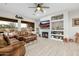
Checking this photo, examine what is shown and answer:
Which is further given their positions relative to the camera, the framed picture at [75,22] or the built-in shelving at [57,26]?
the framed picture at [75,22]

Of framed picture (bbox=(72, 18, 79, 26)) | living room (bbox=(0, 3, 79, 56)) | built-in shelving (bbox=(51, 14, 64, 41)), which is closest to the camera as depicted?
living room (bbox=(0, 3, 79, 56))

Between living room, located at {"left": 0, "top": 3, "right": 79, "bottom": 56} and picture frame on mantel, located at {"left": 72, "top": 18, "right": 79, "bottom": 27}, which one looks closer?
living room, located at {"left": 0, "top": 3, "right": 79, "bottom": 56}

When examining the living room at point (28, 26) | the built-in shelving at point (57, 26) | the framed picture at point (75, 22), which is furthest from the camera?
the framed picture at point (75, 22)

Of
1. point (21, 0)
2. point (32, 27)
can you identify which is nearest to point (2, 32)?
point (32, 27)

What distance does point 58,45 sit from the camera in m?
5.12

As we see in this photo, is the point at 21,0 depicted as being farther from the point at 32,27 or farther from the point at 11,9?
the point at 32,27

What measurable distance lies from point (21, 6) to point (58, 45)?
2.77 m

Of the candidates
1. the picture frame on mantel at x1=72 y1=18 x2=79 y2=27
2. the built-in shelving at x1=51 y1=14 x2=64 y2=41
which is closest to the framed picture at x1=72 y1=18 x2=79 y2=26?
the picture frame on mantel at x1=72 y1=18 x2=79 y2=27

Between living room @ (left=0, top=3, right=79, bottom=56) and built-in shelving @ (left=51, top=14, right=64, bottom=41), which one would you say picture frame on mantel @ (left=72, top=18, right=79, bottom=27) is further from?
built-in shelving @ (left=51, top=14, right=64, bottom=41)

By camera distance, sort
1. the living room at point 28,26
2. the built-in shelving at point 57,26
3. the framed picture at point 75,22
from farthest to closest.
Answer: the framed picture at point 75,22 → the built-in shelving at point 57,26 → the living room at point 28,26

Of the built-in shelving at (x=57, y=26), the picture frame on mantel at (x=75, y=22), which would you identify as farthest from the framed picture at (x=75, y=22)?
the built-in shelving at (x=57, y=26)

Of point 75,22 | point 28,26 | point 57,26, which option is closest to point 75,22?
point 75,22

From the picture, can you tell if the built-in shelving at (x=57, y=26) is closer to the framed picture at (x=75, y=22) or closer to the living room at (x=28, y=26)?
the living room at (x=28, y=26)

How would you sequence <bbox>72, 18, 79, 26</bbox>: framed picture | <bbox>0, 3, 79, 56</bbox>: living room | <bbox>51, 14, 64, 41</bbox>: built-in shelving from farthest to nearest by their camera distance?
<bbox>72, 18, 79, 26</bbox>: framed picture < <bbox>51, 14, 64, 41</bbox>: built-in shelving < <bbox>0, 3, 79, 56</bbox>: living room
